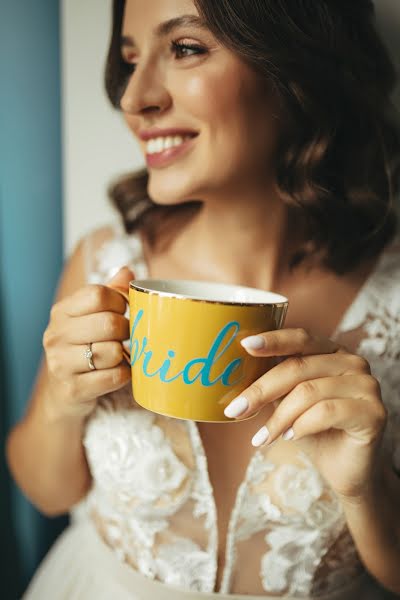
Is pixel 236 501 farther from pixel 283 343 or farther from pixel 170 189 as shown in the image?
pixel 170 189

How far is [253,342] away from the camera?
1.53ft

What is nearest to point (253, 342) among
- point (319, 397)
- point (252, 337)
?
point (252, 337)

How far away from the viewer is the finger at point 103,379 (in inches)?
22.1

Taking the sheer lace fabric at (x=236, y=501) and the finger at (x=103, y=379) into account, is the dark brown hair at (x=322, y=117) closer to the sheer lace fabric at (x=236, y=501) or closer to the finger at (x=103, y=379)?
the sheer lace fabric at (x=236, y=501)

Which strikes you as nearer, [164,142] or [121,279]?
[121,279]

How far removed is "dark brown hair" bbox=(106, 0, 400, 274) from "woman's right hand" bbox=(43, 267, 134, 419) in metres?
0.36

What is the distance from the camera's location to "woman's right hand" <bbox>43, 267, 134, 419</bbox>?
0.54 m

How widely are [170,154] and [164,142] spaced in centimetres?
2

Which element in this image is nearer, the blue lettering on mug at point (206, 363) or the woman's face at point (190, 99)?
the blue lettering on mug at point (206, 363)

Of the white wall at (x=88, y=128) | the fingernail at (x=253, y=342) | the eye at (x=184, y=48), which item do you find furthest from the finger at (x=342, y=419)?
the white wall at (x=88, y=128)

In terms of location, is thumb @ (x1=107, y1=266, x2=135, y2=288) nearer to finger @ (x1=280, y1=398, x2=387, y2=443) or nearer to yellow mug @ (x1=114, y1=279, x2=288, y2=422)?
yellow mug @ (x1=114, y1=279, x2=288, y2=422)

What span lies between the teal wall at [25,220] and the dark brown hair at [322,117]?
0.16 m

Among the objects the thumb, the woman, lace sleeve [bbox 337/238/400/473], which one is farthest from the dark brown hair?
the thumb

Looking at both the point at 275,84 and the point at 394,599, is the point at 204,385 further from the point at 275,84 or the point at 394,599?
the point at 394,599
